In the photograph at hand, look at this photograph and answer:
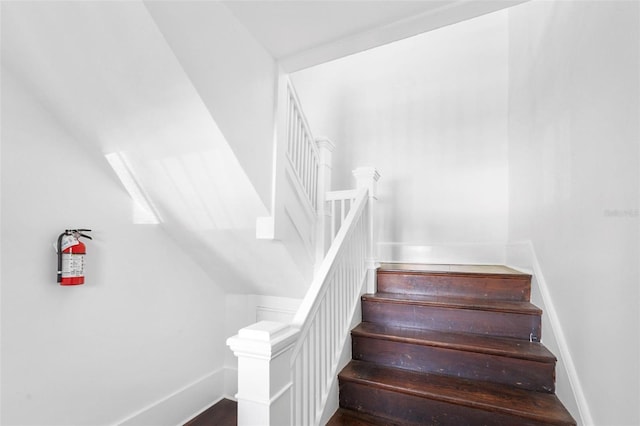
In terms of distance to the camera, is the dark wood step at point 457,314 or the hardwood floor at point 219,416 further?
the hardwood floor at point 219,416

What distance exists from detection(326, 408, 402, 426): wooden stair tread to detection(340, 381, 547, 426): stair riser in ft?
0.08

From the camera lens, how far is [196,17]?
1407 mm

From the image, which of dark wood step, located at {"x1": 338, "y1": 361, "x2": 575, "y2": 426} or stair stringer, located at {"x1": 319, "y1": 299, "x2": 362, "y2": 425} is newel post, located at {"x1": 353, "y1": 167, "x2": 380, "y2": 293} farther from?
dark wood step, located at {"x1": 338, "y1": 361, "x2": 575, "y2": 426}

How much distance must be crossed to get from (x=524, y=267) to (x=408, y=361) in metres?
1.17

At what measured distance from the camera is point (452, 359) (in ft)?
5.60

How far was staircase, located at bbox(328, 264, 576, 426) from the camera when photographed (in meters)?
1.48

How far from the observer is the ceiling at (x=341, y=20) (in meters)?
1.54

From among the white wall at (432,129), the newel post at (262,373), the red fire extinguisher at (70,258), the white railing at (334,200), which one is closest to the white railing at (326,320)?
the newel post at (262,373)

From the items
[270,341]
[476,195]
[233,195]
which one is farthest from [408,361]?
[476,195]

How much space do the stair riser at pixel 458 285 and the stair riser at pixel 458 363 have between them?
1.72 ft

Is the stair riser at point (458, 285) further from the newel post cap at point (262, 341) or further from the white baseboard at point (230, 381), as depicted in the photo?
the white baseboard at point (230, 381)

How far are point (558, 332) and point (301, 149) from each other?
190 centimetres

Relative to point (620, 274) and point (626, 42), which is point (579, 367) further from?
point (626, 42)

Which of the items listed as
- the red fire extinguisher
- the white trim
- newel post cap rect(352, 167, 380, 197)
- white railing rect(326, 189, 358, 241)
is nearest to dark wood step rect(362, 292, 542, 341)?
the white trim
